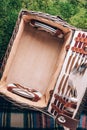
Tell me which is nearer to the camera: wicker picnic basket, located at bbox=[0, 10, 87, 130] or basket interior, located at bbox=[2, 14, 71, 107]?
wicker picnic basket, located at bbox=[0, 10, 87, 130]

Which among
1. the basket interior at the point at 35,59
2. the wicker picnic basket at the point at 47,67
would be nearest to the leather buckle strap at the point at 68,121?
the wicker picnic basket at the point at 47,67

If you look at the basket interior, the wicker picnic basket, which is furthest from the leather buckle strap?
the basket interior

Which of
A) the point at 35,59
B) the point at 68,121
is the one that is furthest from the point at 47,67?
the point at 68,121

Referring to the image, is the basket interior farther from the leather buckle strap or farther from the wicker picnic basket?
the leather buckle strap

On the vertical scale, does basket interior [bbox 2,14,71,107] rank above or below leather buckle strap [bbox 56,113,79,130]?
above

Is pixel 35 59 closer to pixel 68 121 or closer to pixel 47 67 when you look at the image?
pixel 47 67

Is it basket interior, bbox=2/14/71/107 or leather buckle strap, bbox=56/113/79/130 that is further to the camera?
basket interior, bbox=2/14/71/107

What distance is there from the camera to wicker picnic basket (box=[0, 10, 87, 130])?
1.43 m

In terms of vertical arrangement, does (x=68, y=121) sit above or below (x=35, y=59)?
below

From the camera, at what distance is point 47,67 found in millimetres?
1613

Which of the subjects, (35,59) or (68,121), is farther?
(35,59)

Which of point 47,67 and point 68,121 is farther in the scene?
point 47,67

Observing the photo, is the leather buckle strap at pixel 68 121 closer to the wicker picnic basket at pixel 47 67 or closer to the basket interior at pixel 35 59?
the wicker picnic basket at pixel 47 67

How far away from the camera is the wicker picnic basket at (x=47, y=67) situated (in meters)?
1.43
